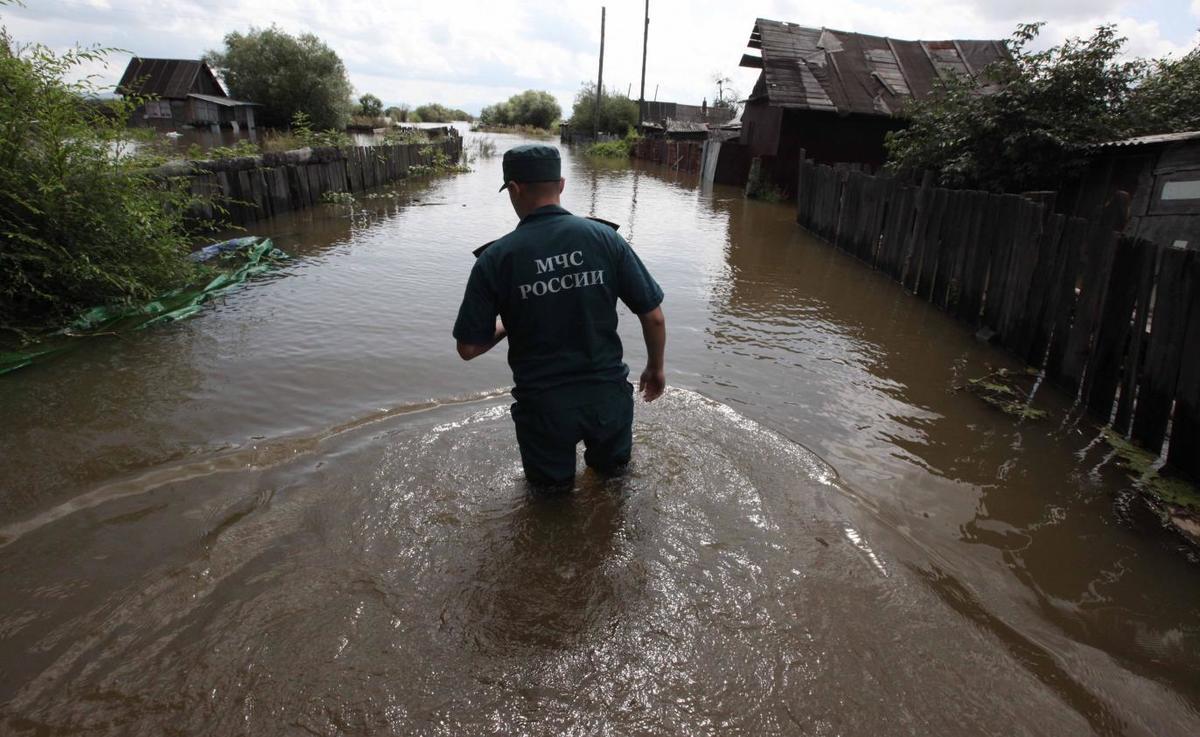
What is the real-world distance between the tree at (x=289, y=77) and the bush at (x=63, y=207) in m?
43.7

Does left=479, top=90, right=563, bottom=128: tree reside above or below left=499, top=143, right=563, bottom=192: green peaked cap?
above

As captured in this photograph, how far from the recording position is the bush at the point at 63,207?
17.2ft

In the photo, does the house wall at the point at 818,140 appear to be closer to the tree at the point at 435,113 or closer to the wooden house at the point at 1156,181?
the wooden house at the point at 1156,181

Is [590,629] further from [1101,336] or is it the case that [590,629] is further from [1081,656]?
[1101,336]

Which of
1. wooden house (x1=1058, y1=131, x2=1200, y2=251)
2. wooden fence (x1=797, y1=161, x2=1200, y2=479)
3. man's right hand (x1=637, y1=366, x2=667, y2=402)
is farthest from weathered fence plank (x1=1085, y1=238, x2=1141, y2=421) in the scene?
man's right hand (x1=637, y1=366, x2=667, y2=402)

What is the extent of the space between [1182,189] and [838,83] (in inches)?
514

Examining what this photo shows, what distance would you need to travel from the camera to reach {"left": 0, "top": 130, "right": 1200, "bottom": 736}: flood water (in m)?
2.13

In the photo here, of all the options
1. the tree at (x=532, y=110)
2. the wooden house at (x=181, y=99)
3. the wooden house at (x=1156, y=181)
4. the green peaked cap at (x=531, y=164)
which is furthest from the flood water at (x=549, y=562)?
the tree at (x=532, y=110)

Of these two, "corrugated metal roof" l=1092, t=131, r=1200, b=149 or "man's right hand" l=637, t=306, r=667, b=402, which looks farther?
"corrugated metal roof" l=1092, t=131, r=1200, b=149

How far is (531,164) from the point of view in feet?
8.48

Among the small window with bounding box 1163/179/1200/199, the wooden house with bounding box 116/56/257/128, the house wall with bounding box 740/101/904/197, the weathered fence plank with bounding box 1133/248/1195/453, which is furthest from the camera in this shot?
the wooden house with bounding box 116/56/257/128

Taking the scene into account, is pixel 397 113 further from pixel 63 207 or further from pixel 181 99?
pixel 63 207

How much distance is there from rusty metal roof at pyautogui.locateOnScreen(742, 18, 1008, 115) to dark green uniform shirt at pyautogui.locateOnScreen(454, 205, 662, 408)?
18.0m

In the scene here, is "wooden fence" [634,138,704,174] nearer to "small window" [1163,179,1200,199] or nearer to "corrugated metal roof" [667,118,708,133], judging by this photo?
"corrugated metal roof" [667,118,708,133]
